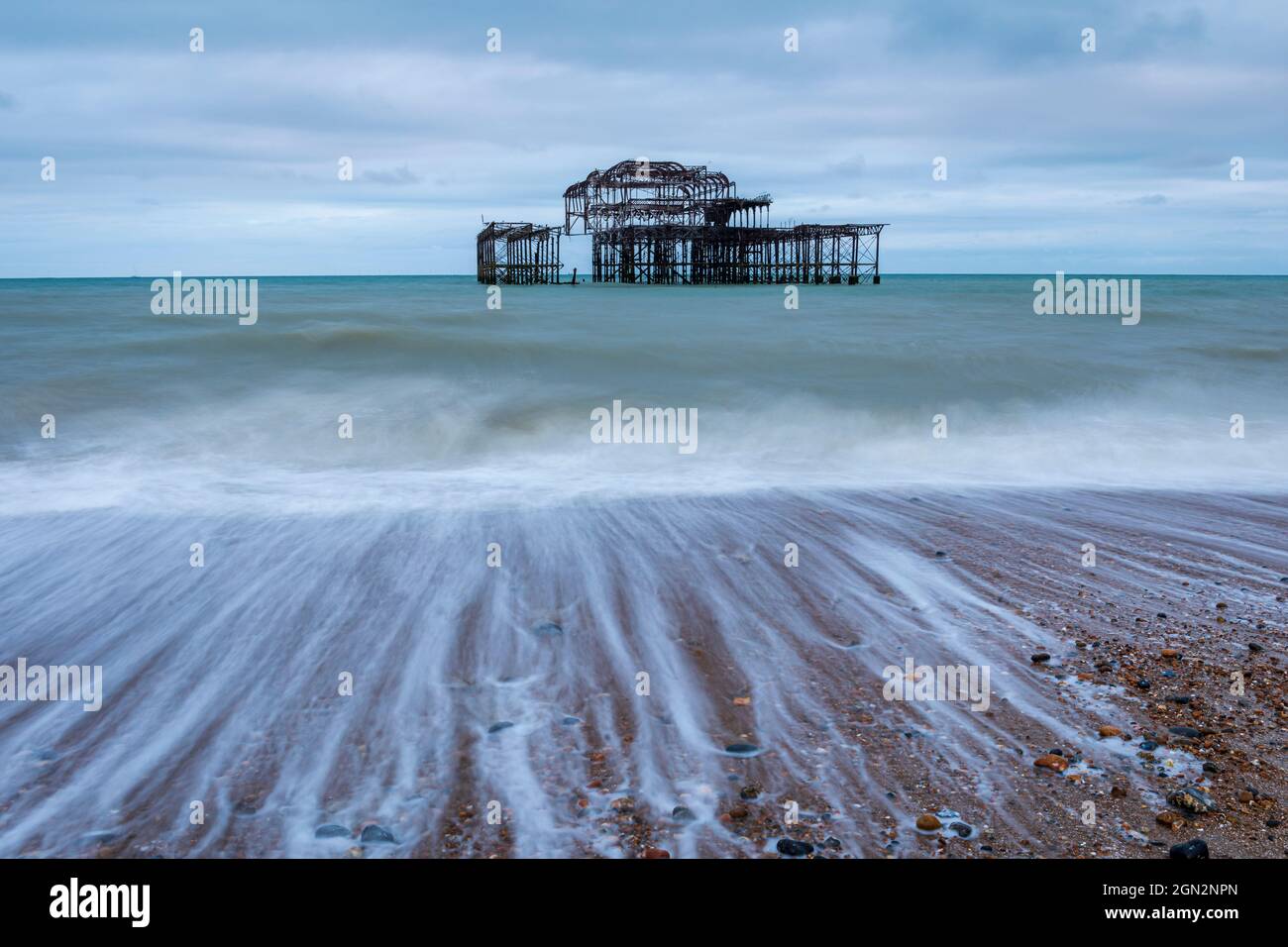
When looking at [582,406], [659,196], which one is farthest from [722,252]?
[582,406]

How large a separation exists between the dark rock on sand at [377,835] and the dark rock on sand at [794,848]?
1.23 metres

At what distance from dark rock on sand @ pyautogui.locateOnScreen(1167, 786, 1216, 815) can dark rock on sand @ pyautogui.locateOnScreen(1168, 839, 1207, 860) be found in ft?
0.69

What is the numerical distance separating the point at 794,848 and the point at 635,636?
1858 mm

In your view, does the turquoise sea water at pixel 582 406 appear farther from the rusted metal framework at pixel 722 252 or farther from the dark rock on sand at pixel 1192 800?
the rusted metal framework at pixel 722 252

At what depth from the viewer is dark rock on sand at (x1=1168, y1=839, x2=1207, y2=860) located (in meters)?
2.88

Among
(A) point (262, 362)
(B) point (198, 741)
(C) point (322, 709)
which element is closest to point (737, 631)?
(C) point (322, 709)

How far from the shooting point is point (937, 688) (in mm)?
4070

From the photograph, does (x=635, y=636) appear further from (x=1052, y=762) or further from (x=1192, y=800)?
(x=1192, y=800)

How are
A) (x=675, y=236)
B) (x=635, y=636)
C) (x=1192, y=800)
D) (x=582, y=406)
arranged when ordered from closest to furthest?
(x=1192, y=800) < (x=635, y=636) < (x=582, y=406) < (x=675, y=236)

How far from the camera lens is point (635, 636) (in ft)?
15.4

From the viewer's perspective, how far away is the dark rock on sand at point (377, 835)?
2998 mm

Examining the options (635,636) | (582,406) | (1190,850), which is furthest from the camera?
(582,406)

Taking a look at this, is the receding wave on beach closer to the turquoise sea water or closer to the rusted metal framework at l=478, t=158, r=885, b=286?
the turquoise sea water
